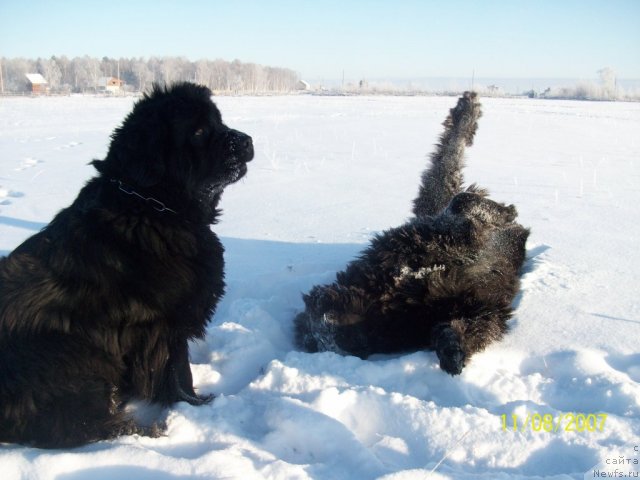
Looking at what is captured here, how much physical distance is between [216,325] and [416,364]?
1596mm

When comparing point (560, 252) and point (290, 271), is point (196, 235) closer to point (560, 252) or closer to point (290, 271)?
point (290, 271)

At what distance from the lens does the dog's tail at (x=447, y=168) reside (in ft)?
16.7

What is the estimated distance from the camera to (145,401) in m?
2.79

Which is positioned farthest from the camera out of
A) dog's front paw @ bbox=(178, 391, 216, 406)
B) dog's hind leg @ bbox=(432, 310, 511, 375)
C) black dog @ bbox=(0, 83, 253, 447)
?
dog's hind leg @ bbox=(432, 310, 511, 375)

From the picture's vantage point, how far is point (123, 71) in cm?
9125

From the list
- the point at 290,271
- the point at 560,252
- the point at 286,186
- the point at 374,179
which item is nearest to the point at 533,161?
the point at 374,179

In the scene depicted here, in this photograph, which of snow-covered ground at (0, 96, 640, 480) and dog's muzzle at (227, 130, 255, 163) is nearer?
snow-covered ground at (0, 96, 640, 480)

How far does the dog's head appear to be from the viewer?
268 cm

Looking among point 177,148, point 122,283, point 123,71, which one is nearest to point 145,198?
point 177,148

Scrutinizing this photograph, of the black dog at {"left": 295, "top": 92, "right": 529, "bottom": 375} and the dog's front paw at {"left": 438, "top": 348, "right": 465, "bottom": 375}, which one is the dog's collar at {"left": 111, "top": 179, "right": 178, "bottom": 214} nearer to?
the black dog at {"left": 295, "top": 92, "right": 529, "bottom": 375}

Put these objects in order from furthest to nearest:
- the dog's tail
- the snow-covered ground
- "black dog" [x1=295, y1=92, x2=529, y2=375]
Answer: the dog's tail < "black dog" [x1=295, y1=92, x2=529, y2=375] < the snow-covered ground
